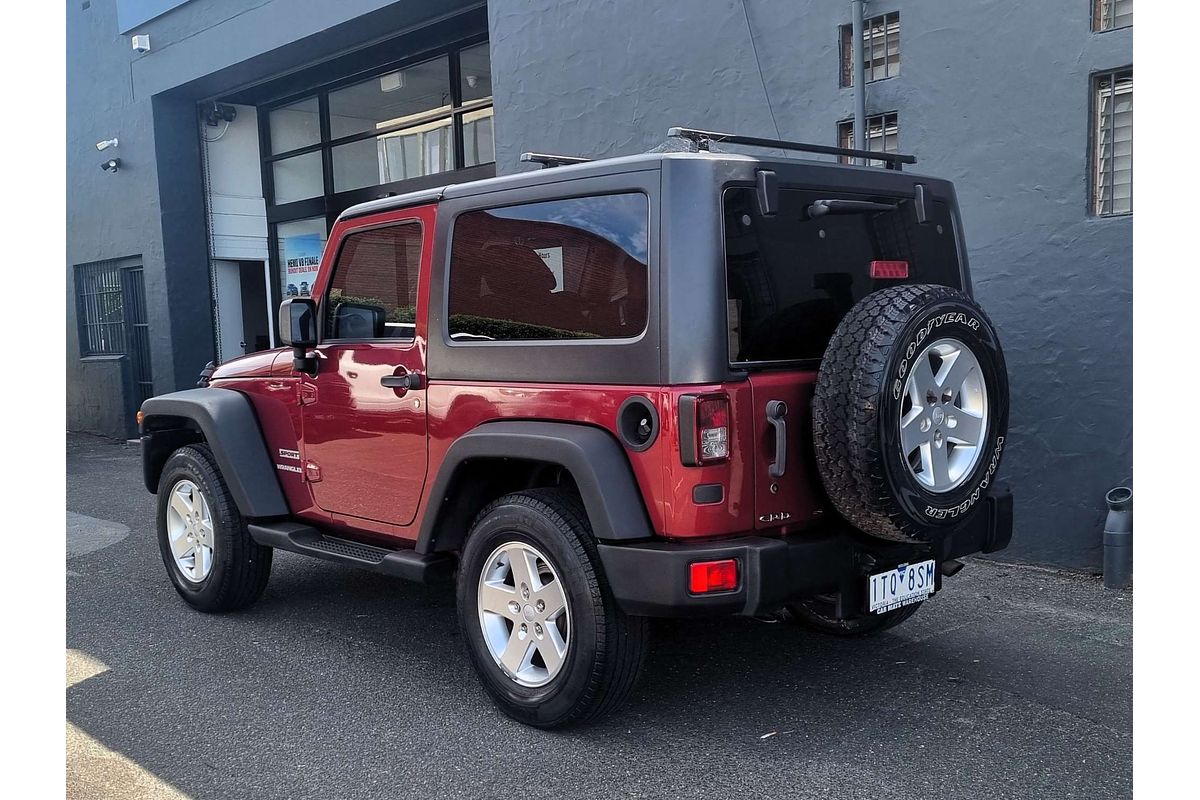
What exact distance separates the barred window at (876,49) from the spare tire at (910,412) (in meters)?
3.27

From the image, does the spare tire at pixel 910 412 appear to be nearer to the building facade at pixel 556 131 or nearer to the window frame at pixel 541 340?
the window frame at pixel 541 340

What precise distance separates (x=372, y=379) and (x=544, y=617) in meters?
1.40

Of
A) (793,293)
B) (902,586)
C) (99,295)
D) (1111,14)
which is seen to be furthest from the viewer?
(99,295)

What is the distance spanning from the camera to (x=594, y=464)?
3391mm

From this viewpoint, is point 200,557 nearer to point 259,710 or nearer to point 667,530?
point 259,710

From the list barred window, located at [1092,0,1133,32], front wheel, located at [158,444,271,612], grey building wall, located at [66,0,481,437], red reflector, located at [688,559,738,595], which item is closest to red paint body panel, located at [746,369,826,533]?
red reflector, located at [688,559,738,595]

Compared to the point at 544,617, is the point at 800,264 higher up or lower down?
higher up

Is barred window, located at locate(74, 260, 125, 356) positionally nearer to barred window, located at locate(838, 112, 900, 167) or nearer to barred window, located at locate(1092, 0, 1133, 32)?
barred window, located at locate(838, 112, 900, 167)

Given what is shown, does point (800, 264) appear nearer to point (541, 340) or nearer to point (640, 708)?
point (541, 340)

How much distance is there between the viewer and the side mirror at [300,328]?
463cm

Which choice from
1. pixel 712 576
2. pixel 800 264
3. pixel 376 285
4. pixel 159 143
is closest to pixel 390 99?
pixel 159 143

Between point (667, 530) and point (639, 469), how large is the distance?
0.22 meters

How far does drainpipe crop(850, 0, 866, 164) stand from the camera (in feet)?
20.5

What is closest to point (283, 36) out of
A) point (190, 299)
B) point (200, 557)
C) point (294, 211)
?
point (294, 211)
